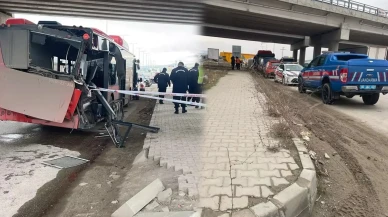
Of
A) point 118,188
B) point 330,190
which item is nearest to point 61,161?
point 118,188

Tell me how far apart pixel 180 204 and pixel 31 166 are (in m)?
2.84

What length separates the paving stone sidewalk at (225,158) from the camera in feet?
9.88

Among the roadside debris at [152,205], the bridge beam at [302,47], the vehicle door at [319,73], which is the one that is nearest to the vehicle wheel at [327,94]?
the vehicle door at [319,73]

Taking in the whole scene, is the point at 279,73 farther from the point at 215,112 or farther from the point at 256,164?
the point at 256,164

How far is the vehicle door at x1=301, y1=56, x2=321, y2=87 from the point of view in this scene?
11.5 meters

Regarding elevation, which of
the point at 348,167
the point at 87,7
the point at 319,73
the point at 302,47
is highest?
the point at 302,47

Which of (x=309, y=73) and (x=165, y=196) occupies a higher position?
(x=309, y=73)

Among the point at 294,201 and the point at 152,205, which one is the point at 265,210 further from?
the point at 152,205

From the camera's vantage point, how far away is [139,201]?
3.08 m

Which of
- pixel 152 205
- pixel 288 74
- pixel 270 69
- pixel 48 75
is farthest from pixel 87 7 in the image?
pixel 152 205

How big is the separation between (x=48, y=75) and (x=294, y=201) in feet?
16.4

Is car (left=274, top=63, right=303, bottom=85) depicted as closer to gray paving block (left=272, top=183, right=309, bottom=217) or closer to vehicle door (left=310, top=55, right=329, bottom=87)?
vehicle door (left=310, top=55, right=329, bottom=87)

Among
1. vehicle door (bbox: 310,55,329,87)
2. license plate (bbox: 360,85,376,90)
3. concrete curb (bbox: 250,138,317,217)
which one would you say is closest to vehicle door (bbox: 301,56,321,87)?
vehicle door (bbox: 310,55,329,87)

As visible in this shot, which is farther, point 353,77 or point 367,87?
point 367,87
